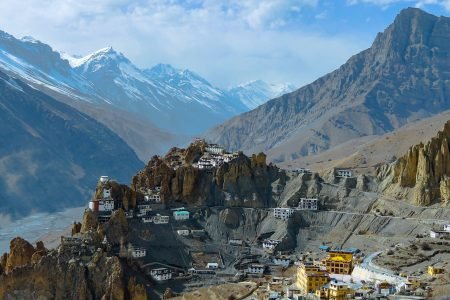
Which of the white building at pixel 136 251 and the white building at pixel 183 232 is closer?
the white building at pixel 136 251

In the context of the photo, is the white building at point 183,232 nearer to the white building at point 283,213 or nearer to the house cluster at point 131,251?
the house cluster at point 131,251

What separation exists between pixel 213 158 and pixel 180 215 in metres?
19.5

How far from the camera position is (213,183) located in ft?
442

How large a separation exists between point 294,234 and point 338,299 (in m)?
42.4

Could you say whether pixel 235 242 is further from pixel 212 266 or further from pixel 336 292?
pixel 336 292

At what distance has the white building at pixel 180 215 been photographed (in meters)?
125

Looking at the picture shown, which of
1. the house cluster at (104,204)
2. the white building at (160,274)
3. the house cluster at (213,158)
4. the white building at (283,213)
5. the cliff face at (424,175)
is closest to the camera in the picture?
the white building at (160,274)

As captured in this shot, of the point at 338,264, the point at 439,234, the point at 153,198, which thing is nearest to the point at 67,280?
the point at 153,198

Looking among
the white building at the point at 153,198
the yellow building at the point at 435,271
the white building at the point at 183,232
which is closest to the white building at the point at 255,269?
the white building at the point at 183,232

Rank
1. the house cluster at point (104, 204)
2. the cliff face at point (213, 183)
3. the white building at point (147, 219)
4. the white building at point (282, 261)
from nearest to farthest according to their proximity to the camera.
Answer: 1. the white building at point (282, 261)
2. the house cluster at point (104, 204)
3. the white building at point (147, 219)
4. the cliff face at point (213, 183)

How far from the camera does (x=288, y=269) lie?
114m

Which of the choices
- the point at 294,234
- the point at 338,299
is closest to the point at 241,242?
the point at 294,234

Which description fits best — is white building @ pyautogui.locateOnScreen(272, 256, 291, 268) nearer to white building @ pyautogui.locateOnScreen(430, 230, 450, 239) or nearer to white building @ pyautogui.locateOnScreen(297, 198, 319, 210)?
white building @ pyautogui.locateOnScreen(297, 198, 319, 210)

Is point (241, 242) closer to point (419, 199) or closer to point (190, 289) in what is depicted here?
point (190, 289)
